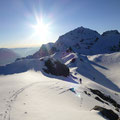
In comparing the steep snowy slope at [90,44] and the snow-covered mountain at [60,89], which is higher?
the steep snowy slope at [90,44]

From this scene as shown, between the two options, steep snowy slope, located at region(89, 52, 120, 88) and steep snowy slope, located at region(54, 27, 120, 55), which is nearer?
steep snowy slope, located at region(89, 52, 120, 88)

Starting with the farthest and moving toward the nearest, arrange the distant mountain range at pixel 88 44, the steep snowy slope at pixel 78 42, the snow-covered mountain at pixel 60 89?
the steep snowy slope at pixel 78 42, the distant mountain range at pixel 88 44, the snow-covered mountain at pixel 60 89

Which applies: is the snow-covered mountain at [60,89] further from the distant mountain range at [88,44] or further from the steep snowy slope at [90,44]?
the distant mountain range at [88,44]

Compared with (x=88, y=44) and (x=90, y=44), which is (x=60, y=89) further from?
(x=90, y=44)

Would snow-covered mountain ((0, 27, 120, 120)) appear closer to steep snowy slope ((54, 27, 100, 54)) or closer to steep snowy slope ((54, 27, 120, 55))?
steep snowy slope ((54, 27, 120, 55))

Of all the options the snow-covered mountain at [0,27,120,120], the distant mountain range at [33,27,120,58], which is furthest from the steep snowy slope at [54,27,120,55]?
the snow-covered mountain at [0,27,120,120]

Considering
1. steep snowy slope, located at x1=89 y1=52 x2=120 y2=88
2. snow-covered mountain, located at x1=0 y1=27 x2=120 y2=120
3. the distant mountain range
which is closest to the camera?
snow-covered mountain, located at x1=0 y1=27 x2=120 y2=120

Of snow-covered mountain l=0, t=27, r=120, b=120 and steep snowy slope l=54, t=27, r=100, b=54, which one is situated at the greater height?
steep snowy slope l=54, t=27, r=100, b=54

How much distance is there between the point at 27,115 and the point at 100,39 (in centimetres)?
18903

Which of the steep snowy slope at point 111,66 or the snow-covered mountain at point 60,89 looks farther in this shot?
the steep snowy slope at point 111,66

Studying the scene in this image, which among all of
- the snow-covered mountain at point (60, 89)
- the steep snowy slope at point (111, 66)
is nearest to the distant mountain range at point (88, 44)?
the steep snowy slope at point (111, 66)

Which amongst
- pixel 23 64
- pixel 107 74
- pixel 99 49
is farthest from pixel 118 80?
pixel 99 49

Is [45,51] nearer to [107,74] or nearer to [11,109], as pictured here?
[107,74]

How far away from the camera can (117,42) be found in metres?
166
